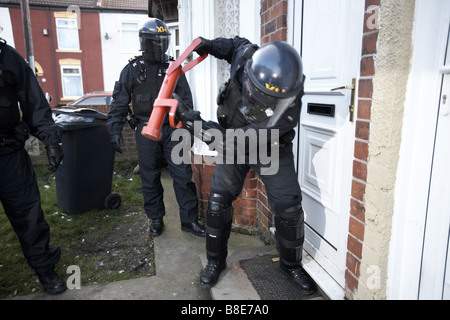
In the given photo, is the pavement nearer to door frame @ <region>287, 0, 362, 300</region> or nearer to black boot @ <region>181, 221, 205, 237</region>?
black boot @ <region>181, 221, 205, 237</region>

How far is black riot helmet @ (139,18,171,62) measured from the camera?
9.28 feet

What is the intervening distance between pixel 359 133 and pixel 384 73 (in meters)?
0.35

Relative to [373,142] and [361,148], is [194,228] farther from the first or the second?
[373,142]

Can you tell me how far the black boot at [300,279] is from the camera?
2.03 metres

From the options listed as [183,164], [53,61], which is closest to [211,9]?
[183,164]

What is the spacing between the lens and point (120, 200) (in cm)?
388

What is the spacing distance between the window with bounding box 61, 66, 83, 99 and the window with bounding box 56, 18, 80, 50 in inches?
47.4

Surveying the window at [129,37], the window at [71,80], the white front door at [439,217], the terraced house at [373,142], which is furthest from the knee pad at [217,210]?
the window at [71,80]

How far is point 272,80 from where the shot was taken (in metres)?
1.50

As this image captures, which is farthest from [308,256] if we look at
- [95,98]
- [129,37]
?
[129,37]

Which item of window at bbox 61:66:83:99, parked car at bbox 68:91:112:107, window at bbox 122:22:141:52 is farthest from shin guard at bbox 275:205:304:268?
window at bbox 61:66:83:99

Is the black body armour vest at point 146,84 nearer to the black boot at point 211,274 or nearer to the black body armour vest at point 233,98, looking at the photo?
the black body armour vest at point 233,98

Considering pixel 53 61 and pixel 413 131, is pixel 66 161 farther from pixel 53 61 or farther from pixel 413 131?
pixel 53 61

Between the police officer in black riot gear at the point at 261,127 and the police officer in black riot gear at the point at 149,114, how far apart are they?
2.39 feet
